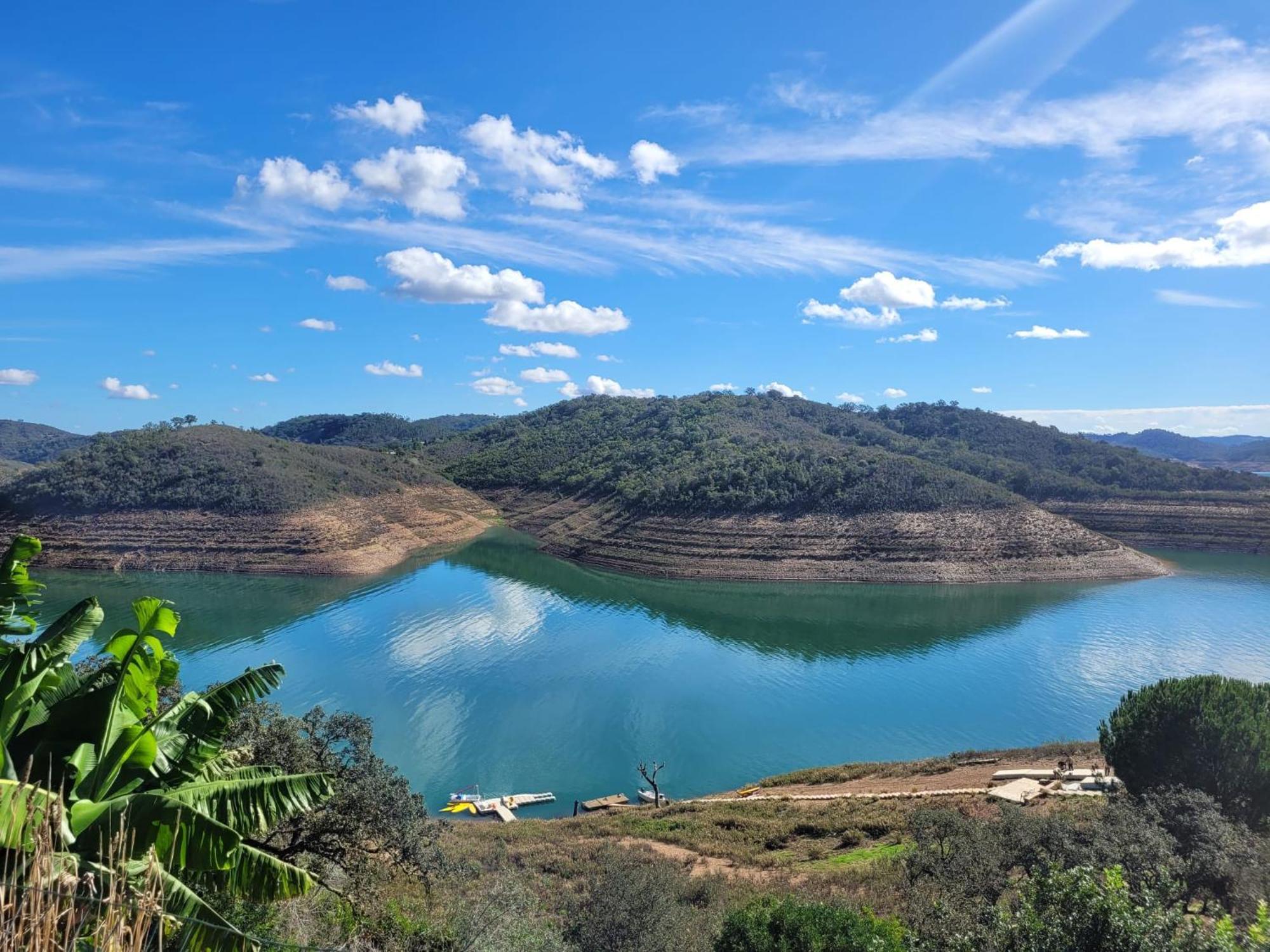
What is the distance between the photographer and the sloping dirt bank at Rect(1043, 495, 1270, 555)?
2229 inches

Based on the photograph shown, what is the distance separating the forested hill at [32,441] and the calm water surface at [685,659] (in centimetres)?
12897

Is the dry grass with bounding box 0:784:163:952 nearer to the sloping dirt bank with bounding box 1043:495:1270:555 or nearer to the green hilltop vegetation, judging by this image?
the green hilltop vegetation

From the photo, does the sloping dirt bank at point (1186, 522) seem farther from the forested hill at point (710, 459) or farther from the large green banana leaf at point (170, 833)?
the large green banana leaf at point (170, 833)

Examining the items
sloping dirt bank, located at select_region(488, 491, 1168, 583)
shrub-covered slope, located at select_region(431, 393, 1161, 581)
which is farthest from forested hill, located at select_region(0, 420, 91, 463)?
sloping dirt bank, located at select_region(488, 491, 1168, 583)

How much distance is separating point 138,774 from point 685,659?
28.6 m

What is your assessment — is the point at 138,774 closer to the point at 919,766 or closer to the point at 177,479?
the point at 919,766

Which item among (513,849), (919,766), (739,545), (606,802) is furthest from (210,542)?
(919,766)

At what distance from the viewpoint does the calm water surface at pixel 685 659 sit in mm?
23172

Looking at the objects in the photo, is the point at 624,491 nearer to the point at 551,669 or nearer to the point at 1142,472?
the point at 551,669

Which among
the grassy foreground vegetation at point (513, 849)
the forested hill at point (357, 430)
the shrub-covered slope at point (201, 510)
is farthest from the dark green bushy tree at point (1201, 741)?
the forested hill at point (357, 430)

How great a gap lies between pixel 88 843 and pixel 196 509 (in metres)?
56.1

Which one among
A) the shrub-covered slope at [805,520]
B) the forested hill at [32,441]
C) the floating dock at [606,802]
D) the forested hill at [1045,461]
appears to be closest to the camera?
the floating dock at [606,802]

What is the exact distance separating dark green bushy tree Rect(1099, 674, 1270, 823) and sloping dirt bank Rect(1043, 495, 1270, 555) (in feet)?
176

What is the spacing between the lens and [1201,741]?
13734 mm
